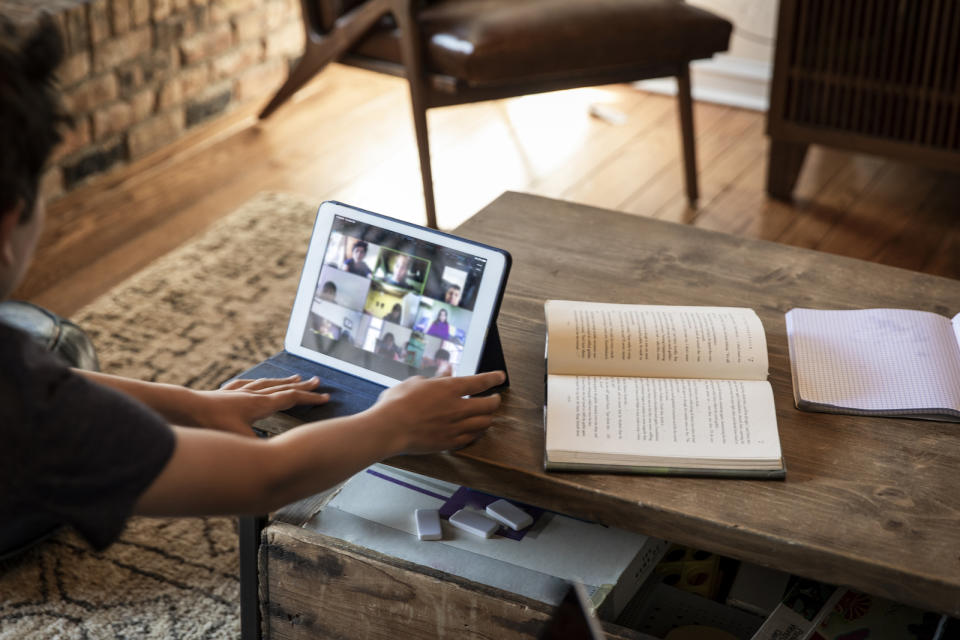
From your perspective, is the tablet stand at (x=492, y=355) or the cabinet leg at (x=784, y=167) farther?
the cabinet leg at (x=784, y=167)

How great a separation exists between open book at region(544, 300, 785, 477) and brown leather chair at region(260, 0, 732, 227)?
Answer: 104 centimetres

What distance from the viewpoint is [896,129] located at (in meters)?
2.16

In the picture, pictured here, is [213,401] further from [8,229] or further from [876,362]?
[876,362]

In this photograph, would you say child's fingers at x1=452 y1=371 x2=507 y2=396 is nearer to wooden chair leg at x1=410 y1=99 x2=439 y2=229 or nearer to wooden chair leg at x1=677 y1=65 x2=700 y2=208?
wooden chair leg at x1=410 y1=99 x2=439 y2=229

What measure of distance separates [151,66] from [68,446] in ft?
6.66

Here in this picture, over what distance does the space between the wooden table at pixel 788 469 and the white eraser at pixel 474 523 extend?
0.06 metres

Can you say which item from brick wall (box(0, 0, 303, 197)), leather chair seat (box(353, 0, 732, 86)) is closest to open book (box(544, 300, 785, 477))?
leather chair seat (box(353, 0, 732, 86))

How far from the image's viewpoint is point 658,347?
38.7 inches

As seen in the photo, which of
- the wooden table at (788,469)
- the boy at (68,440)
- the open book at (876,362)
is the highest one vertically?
the boy at (68,440)

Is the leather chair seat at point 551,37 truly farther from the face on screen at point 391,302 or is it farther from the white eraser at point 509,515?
the white eraser at point 509,515

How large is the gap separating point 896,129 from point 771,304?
3.94 ft

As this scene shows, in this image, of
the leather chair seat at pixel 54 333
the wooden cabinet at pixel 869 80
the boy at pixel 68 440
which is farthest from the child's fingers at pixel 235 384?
the wooden cabinet at pixel 869 80

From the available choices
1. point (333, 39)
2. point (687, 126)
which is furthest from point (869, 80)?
point (333, 39)

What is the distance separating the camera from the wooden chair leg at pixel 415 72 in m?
2.00
